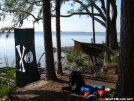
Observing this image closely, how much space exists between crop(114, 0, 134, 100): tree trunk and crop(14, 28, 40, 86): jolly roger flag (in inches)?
152

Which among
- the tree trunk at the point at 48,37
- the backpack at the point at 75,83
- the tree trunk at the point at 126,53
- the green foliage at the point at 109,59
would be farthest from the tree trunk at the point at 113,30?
the tree trunk at the point at 126,53

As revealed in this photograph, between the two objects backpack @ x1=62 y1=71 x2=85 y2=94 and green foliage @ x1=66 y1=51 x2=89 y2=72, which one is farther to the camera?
green foliage @ x1=66 y1=51 x2=89 y2=72

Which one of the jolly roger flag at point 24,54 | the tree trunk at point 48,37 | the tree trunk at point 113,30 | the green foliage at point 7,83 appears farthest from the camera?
the tree trunk at point 113,30

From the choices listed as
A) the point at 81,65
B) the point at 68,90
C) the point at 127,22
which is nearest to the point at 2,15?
the point at 81,65

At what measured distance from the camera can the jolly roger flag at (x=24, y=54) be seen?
22.5ft

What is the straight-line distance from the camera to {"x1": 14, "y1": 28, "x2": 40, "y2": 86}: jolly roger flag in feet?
22.5

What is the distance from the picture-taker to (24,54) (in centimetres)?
687

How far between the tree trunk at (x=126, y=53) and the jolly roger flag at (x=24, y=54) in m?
3.85

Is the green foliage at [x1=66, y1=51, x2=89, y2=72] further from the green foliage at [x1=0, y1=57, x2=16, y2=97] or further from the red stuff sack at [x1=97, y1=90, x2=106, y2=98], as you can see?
the green foliage at [x1=0, y1=57, x2=16, y2=97]

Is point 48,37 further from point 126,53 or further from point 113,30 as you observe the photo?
point 113,30

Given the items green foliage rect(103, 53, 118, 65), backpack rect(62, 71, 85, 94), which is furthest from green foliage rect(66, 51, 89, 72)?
backpack rect(62, 71, 85, 94)

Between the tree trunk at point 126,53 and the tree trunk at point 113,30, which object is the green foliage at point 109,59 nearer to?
the tree trunk at point 126,53

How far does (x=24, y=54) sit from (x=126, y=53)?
3964 millimetres

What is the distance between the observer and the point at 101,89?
16.8 ft
